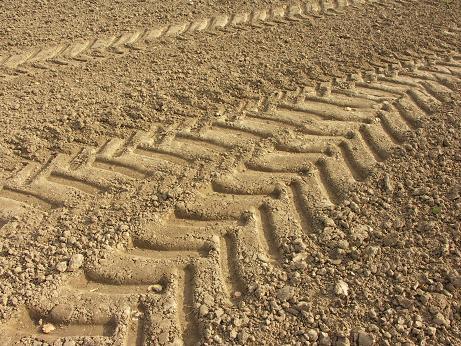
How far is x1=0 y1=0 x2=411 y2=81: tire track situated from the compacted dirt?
35 millimetres

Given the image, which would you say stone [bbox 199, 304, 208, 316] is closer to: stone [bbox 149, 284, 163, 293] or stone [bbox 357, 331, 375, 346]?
stone [bbox 149, 284, 163, 293]

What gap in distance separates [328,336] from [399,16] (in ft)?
15.8

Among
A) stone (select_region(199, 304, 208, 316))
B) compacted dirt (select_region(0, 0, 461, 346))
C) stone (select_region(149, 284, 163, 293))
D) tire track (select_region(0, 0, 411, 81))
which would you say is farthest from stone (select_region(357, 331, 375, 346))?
tire track (select_region(0, 0, 411, 81))

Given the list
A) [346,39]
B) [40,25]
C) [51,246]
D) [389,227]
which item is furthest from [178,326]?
[40,25]

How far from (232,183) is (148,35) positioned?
2863 millimetres

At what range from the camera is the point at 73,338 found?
2.22 m

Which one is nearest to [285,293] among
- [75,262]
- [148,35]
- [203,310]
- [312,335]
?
[312,335]

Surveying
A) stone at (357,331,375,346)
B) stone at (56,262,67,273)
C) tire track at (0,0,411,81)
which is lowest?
stone at (357,331,375,346)

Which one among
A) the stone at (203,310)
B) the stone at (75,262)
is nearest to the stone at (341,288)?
the stone at (203,310)

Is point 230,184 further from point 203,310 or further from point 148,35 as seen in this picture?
point 148,35

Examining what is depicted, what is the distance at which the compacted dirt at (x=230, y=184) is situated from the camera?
2.28 metres

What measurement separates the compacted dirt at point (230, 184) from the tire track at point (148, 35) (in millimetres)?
35

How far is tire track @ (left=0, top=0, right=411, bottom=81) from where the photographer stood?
457 cm

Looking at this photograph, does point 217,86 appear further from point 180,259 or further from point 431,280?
point 431,280
